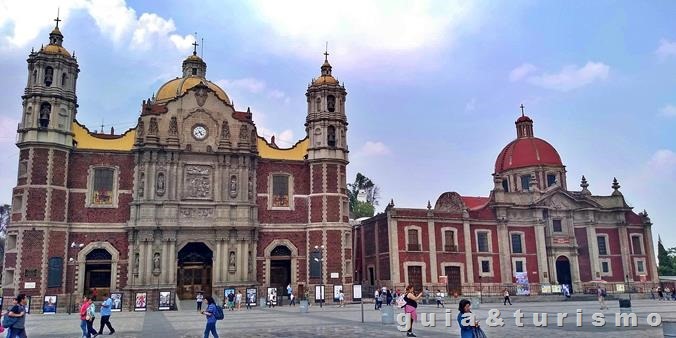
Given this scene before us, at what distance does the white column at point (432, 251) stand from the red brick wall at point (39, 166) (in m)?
32.0

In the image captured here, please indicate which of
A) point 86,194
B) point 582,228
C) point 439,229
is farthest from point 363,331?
point 582,228

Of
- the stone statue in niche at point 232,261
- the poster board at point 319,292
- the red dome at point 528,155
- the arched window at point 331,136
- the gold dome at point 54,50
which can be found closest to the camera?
the poster board at point 319,292

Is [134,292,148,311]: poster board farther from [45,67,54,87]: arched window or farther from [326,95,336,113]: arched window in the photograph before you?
[326,95,336,113]: arched window

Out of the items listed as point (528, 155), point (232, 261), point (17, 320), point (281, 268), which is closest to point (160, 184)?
point (232, 261)

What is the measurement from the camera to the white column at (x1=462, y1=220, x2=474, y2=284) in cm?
5219

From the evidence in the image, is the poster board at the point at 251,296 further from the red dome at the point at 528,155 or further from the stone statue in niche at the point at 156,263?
the red dome at the point at 528,155

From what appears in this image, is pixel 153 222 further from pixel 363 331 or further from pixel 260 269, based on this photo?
pixel 363 331

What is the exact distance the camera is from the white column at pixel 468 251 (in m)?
52.2

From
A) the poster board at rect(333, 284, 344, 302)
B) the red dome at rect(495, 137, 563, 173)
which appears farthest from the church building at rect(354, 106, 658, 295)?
the poster board at rect(333, 284, 344, 302)

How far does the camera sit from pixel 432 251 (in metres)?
51.3

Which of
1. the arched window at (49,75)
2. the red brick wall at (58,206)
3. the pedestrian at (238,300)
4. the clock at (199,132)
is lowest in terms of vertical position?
the pedestrian at (238,300)

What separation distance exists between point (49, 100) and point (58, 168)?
16.9 ft

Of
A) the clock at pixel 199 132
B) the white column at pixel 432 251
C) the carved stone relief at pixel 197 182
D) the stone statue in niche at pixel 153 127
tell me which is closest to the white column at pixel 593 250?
the white column at pixel 432 251

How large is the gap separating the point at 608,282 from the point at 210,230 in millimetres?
39986
